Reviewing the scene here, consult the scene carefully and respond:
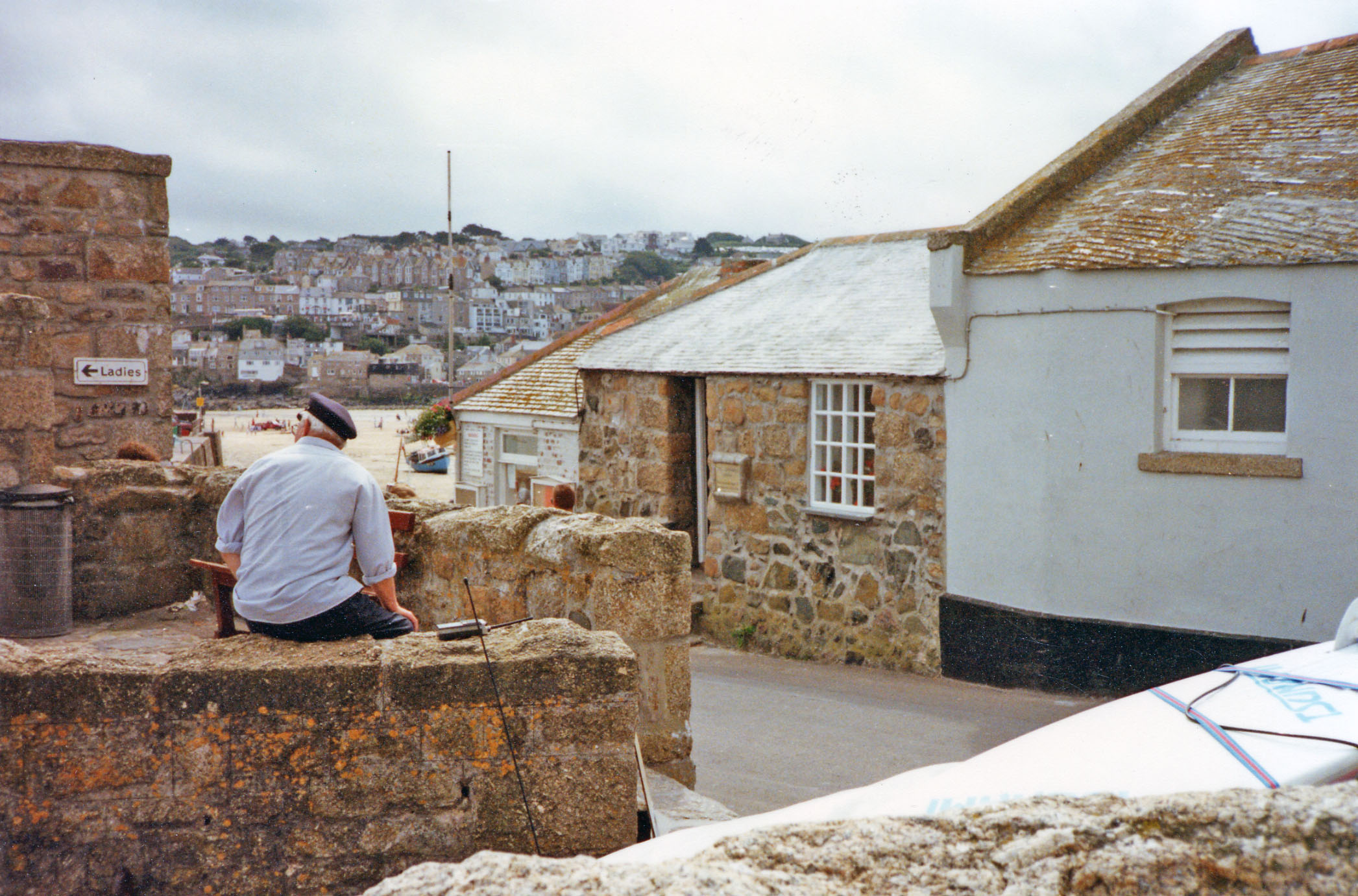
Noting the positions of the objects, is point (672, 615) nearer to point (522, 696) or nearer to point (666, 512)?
point (522, 696)

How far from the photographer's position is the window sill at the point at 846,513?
11.2 meters

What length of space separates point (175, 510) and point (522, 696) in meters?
4.53

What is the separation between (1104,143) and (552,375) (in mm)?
10057

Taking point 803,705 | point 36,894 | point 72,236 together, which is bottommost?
point 803,705

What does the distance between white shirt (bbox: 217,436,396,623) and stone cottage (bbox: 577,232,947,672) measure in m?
7.37

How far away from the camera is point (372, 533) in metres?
3.96

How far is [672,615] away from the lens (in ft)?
15.8

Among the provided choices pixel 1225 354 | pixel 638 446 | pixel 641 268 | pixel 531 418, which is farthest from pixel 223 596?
pixel 641 268

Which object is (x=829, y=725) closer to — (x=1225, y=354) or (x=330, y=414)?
(x=1225, y=354)

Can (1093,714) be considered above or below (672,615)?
below

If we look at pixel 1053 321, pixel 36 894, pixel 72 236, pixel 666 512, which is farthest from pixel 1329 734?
pixel 666 512

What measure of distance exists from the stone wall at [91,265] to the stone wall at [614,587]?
4416 mm

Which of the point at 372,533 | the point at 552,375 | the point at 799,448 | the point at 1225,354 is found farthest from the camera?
the point at 552,375

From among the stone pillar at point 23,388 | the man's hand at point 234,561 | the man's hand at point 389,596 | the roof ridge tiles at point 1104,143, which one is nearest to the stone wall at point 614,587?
the man's hand at point 389,596
